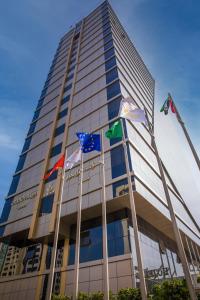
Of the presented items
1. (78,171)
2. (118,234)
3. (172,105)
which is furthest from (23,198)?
(172,105)

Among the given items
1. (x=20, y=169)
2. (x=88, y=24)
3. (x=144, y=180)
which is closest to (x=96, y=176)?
(x=144, y=180)

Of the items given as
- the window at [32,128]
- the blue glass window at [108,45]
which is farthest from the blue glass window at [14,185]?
the blue glass window at [108,45]

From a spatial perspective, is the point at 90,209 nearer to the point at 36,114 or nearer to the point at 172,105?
the point at 172,105

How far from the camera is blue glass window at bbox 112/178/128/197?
23266 millimetres

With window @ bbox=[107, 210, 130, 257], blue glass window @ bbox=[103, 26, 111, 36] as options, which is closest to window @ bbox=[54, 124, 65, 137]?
window @ bbox=[107, 210, 130, 257]

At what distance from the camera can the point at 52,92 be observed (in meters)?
51.6

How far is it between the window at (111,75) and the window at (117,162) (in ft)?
52.6

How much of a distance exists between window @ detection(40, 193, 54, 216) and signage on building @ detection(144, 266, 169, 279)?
13399 millimetres

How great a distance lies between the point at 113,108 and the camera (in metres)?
33.3

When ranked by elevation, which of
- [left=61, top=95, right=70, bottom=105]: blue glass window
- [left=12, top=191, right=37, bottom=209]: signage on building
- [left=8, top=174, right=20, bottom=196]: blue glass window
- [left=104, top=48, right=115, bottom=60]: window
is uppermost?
[left=104, top=48, right=115, bottom=60]: window

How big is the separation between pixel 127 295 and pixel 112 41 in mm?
46106

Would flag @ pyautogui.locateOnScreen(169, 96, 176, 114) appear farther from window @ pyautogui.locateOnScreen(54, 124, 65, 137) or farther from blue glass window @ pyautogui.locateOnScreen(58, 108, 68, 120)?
blue glass window @ pyautogui.locateOnScreen(58, 108, 68, 120)

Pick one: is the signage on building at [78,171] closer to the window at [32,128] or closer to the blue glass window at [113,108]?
the blue glass window at [113,108]

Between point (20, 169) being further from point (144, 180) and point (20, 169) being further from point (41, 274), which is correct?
point (144, 180)
